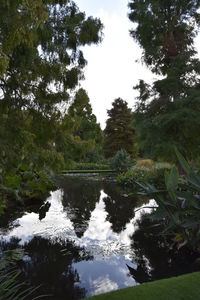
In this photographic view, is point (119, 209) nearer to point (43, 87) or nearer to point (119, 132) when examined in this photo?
point (43, 87)

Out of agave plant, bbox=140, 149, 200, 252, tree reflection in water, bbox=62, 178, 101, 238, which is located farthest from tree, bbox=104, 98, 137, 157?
agave plant, bbox=140, 149, 200, 252

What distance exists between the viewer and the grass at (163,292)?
6.33 feet

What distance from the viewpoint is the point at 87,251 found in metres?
4.49

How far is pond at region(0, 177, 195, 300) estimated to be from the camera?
11.2 ft

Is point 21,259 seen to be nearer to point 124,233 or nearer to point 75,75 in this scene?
point 124,233

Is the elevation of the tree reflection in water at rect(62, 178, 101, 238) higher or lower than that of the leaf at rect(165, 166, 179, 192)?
lower

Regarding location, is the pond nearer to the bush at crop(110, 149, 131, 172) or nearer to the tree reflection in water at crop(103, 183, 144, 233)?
the tree reflection in water at crop(103, 183, 144, 233)

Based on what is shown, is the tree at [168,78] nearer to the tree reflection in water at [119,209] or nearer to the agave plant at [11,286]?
the tree reflection in water at [119,209]

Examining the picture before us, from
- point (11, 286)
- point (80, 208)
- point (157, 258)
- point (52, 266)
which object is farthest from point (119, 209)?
point (11, 286)

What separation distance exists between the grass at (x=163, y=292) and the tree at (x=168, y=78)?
32.8 ft

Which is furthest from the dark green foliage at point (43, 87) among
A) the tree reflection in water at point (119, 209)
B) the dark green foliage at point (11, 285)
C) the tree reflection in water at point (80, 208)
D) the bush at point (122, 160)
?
the bush at point (122, 160)

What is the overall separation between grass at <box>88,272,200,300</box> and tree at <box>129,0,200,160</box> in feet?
32.8

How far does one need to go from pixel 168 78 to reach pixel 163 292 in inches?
481

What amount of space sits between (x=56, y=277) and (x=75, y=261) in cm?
59
